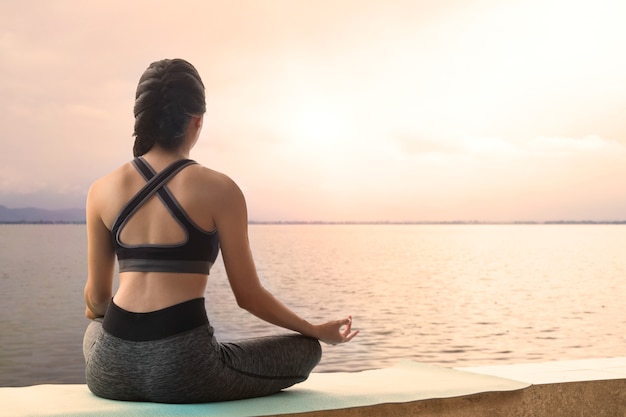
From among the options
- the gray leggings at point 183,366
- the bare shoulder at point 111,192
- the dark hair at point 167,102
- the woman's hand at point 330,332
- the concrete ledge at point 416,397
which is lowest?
the concrete ledge at point 416,397

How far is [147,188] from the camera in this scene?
2473mm

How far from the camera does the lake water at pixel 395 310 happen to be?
50.8ft

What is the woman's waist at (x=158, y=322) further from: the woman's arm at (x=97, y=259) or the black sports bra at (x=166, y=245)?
the woman's arm at (x=97, y=259)

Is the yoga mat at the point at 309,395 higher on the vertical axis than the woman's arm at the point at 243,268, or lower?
lower

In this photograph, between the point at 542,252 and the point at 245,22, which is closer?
the point at 245,22

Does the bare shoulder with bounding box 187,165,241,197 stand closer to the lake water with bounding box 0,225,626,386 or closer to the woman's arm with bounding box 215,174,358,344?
the woman's arm with bounding box 215,174,358,344

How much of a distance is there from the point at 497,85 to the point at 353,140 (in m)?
10.3

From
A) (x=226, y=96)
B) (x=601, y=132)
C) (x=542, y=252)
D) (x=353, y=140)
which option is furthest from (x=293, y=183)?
(x=601, y=132)

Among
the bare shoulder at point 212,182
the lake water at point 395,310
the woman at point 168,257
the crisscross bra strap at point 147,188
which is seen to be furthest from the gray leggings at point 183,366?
the lake water at point 395,310

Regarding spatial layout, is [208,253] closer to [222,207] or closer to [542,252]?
[222,207]

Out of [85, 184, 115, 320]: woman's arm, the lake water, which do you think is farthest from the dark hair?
the lake water

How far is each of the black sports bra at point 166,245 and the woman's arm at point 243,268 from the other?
47 millimetres

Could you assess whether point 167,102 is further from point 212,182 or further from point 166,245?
point 166,245

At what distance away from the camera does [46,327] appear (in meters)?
18.3
